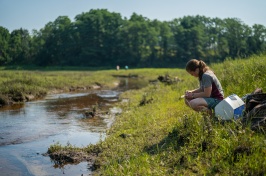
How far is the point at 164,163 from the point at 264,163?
2171mm

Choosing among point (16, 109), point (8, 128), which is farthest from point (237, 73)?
point (16, 109)

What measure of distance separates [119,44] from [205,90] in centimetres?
7983

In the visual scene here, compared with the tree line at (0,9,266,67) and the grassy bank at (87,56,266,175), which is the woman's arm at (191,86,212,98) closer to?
the grassy bank at (87,56,266,175)

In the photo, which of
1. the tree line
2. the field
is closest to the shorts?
the field

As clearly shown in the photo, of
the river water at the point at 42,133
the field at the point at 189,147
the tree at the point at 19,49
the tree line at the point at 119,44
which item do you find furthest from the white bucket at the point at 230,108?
the tree at the point at 19,49

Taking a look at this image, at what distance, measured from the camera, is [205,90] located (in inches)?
318

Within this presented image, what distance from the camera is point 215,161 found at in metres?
5.84

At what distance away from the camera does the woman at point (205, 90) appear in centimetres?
805

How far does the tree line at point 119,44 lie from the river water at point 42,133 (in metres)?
66.4

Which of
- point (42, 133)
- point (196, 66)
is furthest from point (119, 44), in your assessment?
point (196, 66)

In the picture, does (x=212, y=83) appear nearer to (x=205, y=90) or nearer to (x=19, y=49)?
(x=205, y=90)

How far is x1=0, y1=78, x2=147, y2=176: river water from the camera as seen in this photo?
7591mm

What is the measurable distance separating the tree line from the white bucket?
74.7 metres

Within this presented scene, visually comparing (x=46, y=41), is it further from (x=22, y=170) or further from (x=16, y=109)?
(x=22, y=170)
